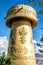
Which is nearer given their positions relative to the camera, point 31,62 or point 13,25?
point 31,62

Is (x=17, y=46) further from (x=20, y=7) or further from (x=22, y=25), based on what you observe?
(x=20, y=7)

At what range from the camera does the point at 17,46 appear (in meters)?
8.54

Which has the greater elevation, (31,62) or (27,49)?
(27,49)

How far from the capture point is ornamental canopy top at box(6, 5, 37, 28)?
8.88m

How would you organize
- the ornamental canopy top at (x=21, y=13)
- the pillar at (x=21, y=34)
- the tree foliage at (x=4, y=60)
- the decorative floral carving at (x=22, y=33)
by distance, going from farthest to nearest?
the ornamental canopy top at (x=21, y=13) → the decorative floral carving at (x=22, y=33) → the pillar at (x=21, y=34) → the tree foliage at (x=4, y=60)

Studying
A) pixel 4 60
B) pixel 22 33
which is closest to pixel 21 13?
pixel 22 33

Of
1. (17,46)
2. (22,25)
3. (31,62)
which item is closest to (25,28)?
(22,25)

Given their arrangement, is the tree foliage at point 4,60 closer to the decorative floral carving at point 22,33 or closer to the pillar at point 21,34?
the pillar at point 21,34

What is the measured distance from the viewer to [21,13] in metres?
8.87

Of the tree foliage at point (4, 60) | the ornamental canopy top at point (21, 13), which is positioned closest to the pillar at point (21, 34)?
the ornamental canopy top at point (21, 13)

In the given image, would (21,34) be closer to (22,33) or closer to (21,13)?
(22,33)

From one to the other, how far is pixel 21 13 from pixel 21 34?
3.28 feet

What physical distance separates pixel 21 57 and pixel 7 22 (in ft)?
6.72

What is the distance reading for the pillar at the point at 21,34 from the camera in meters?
8.38
